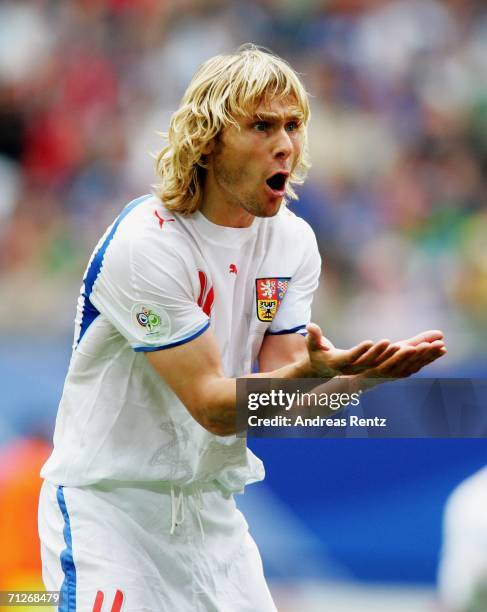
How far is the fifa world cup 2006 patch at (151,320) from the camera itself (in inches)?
121

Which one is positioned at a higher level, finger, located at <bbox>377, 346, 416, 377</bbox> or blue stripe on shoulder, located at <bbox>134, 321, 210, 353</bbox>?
blue stripe on shoulder, located at <bbox>134, 321, 210, 353</bbox>

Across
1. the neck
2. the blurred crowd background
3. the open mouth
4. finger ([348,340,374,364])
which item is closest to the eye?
the open mouth

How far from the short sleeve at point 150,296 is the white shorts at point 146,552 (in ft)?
1.71

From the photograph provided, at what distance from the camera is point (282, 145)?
3.24 meters

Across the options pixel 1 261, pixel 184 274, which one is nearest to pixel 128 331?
pixel 184 274

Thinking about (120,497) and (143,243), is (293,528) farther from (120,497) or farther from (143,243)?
(143,243)

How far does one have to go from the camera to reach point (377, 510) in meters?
5.53

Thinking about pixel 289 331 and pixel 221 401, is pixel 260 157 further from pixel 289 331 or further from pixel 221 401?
pixel 221 401

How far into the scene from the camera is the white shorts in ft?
10.4

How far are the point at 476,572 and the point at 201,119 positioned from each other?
8.98ft

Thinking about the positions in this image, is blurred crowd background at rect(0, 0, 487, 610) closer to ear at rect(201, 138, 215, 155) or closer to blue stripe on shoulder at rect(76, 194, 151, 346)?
blue stripe on shoulder at rect(76, 194, 151, 346)

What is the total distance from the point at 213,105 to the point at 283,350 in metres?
0.79

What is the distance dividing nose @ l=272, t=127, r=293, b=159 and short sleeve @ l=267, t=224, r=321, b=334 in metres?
0.38

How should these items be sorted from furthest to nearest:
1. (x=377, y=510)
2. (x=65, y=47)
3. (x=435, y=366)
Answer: (x=65, y=47) < (x=435, y=366) < (x=377, y=510)
